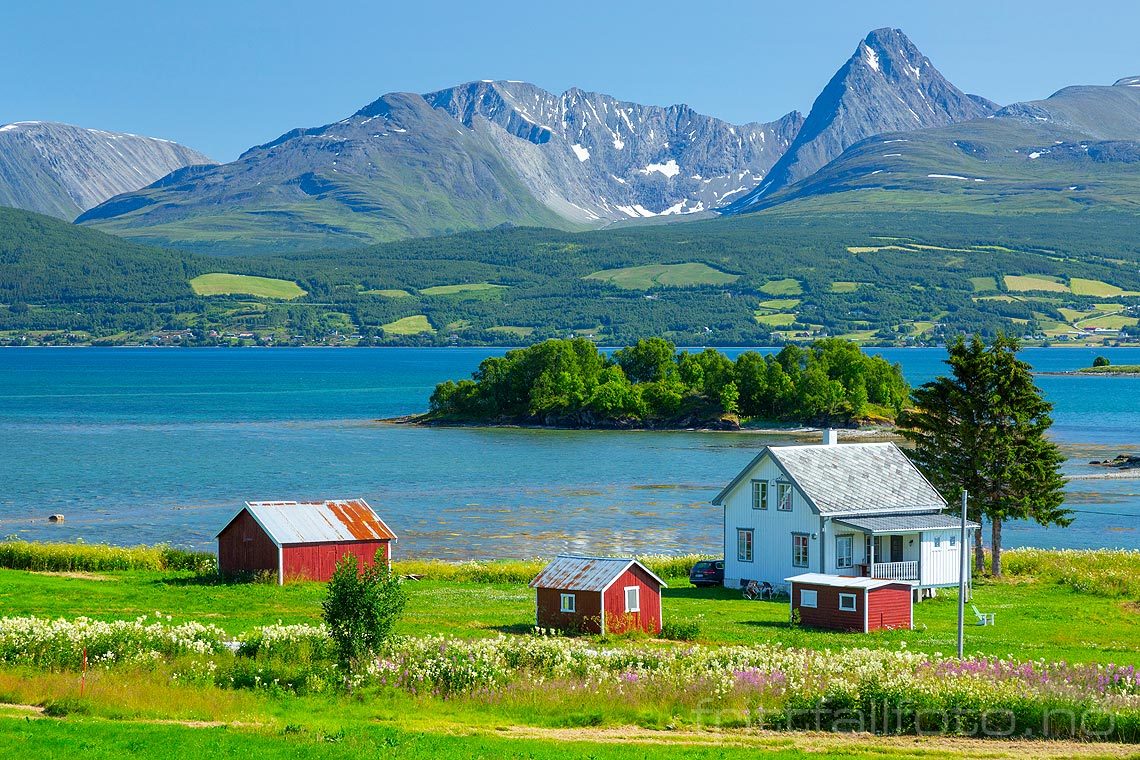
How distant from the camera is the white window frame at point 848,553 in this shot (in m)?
47.9

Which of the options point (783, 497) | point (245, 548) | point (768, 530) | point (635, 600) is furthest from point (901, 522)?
point (245, 548)

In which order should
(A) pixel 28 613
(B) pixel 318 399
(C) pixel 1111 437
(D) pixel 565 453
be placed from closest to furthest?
(A) pixel 28 613 < (D) pixel 565 453 < (C) pixel 1111 437 < (B) pixel 318 399

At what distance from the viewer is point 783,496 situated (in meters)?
48.9

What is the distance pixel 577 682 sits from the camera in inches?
1109

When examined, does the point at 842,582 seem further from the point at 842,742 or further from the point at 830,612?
the point at 842,742

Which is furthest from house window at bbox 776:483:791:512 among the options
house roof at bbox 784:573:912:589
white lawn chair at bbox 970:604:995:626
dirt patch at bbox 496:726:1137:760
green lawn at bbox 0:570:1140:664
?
dirt patch at bbox 496:726:1137:760

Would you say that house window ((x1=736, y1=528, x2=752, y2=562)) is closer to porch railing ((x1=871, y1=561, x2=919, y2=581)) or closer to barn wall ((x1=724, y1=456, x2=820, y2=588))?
barn wall ((x1=724, y1=456, x2=820, y2=588))

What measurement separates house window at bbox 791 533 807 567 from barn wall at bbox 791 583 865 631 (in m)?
6.94

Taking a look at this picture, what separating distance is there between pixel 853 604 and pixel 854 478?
10.6 m

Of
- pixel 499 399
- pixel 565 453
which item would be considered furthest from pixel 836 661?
pixel 499 399

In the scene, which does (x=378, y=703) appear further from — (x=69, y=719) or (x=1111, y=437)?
(x=1111, y=437)

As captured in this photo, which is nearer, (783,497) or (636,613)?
(636,613)

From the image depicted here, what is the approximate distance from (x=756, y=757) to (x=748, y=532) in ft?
89.0

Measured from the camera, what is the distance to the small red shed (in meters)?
40.1
